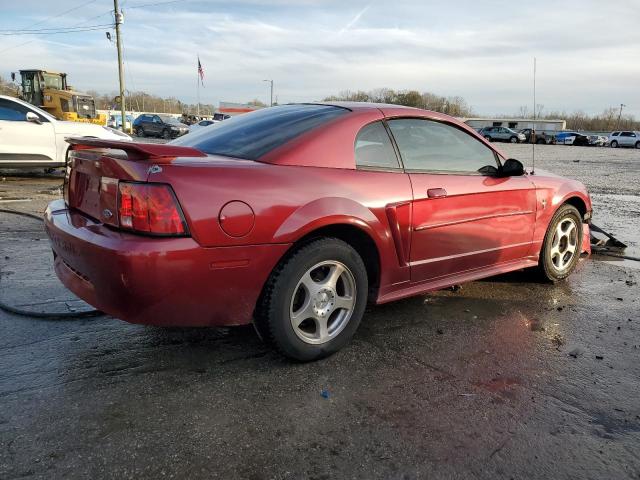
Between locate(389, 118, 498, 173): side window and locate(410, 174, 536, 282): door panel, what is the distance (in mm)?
100

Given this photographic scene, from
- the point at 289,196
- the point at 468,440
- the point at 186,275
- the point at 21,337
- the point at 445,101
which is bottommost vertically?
the point at 468,440

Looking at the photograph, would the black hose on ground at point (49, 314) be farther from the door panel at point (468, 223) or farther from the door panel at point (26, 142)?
the door panel at point (26, 142)

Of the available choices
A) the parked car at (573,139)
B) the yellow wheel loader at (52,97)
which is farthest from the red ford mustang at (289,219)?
the parked car at (573,139)

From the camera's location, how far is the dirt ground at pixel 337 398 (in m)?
2.14

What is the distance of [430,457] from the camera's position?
2207 millimetres

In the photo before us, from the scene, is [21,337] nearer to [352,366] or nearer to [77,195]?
[77,195]

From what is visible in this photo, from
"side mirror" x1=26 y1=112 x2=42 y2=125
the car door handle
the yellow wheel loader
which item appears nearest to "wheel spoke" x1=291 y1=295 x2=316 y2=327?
the car door handle

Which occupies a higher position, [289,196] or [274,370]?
[289,196]

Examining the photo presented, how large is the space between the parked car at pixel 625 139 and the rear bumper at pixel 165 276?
189 ft

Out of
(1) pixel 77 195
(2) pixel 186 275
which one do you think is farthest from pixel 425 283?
(1) pixel 77 195

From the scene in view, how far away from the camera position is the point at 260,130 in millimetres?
3381

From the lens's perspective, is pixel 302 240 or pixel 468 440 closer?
pixel 468 440

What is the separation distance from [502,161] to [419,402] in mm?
2322

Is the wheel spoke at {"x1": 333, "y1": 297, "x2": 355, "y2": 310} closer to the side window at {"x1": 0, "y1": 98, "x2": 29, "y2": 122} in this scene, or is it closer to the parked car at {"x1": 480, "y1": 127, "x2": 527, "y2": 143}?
the side window at {"x1": 0, "y1": 98, "x2": 29, "y2": 122}
